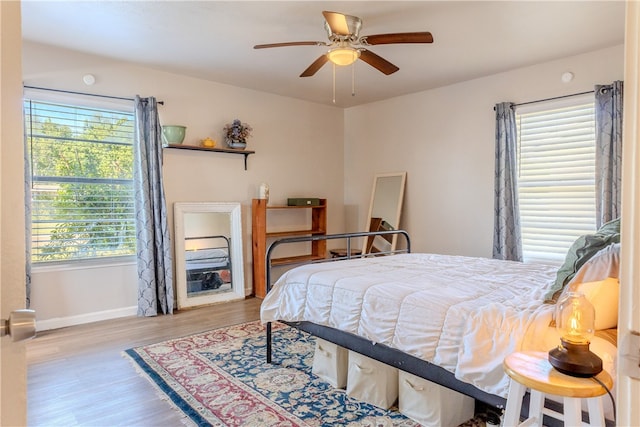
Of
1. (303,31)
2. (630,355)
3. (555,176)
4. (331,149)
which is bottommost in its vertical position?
(630,355)

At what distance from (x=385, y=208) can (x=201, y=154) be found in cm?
258

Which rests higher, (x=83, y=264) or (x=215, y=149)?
(x=215, y=149)

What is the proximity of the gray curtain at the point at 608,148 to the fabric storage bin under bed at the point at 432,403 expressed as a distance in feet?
8.09

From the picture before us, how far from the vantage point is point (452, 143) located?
4734 mm

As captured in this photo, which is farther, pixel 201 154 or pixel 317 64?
pixel 201 154

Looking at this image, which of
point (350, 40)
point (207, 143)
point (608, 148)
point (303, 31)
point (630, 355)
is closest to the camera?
point (630, 355)

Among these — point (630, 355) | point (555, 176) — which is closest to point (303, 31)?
point (555, 176)

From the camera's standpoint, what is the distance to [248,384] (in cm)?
251

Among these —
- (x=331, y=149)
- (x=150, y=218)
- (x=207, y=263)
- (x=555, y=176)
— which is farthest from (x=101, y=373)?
(x=555, y=176)

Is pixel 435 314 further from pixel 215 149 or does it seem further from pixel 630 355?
pixel 215 149

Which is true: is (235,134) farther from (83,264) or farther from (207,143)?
(83,264)

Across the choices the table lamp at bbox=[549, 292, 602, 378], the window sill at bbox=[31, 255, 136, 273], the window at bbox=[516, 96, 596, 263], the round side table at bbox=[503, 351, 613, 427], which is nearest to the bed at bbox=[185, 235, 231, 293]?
the window sill at bbox=[31, 255, 136, 273]

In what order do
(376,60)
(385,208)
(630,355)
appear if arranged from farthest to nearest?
1. (385,208)
2. (376,60)
3. (630,355)

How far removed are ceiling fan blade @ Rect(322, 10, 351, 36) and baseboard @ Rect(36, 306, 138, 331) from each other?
11.4 feet
